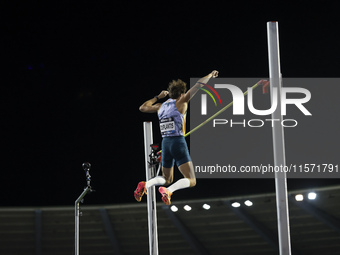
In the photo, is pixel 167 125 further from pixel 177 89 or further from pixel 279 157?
pixel 279 157

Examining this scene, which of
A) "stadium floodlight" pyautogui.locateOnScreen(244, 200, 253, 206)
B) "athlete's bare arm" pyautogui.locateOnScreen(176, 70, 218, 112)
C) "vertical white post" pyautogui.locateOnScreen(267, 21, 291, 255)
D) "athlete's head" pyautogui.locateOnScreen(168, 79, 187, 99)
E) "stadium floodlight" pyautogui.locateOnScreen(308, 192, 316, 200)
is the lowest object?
"vertical white post" pyautogui.locateOnScreen(267, 21, 291, 255)

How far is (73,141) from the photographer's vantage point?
1518 centimetres

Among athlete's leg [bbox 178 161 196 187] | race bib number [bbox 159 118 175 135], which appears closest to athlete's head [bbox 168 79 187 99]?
race bib number [bbox 159 118 175 135]

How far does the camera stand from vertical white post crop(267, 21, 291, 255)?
5984 mm

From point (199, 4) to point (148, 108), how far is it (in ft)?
24.3

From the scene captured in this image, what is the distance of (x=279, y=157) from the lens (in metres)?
6.05

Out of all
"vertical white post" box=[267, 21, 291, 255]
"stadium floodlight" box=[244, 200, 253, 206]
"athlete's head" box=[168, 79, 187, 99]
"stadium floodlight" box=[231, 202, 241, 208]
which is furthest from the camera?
"stadium floodlight" box=[231, 202, 241, 208]

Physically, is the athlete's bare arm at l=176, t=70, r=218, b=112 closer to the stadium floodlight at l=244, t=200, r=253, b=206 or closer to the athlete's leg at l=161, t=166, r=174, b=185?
the athlete's leg at l=161, t=166, r=174, b=185

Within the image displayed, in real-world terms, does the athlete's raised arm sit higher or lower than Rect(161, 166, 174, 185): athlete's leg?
higher

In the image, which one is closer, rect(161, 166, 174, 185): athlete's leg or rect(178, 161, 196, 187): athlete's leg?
rect(178, 161, 196, 187): athlete's leg

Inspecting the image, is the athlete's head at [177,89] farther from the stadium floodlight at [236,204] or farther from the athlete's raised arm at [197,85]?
the stadium floodlight at [236,204]

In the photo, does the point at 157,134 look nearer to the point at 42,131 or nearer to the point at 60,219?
the point at 42,131

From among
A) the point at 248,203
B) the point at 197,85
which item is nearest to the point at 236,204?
the point at 248,203

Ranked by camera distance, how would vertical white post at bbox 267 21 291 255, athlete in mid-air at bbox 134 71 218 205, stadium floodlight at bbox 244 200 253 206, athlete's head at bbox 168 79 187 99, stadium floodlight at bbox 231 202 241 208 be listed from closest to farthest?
vertical white post at bbox 267 21 291 255 < athlete in mid-air at bbox 134 71 218 205 < athlete's head at bbox 168 79 187 99 < stadium floodlight at bbox 244 200 253 206 < stadium floodlight at bbox 231 202 241 208
